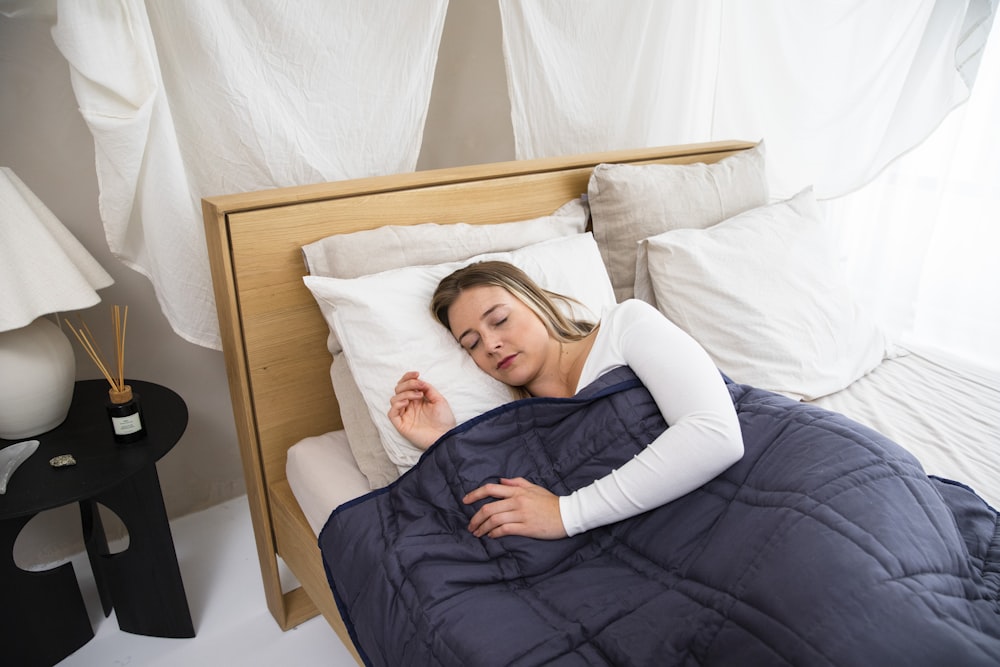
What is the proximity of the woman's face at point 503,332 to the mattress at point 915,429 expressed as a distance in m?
0.35

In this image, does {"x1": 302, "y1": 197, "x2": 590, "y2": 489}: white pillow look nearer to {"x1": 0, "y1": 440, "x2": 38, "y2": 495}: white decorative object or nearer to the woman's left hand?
the woman's left hand

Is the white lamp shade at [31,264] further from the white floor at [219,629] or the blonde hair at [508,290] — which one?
the white floor at [219,629]

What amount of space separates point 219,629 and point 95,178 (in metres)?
1.05

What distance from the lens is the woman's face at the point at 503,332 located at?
1.32m

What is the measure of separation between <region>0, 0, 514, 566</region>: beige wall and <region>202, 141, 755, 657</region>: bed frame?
1.23ft

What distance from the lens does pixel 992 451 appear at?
1418 mm

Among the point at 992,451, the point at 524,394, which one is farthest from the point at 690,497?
the point at 992,451

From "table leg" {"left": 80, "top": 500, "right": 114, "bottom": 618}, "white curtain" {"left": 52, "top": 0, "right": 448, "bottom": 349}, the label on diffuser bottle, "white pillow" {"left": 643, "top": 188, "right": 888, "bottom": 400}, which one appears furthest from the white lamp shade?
"white pillow" {"left": 643, "top": 188, "right": 888, "bottom": 400}

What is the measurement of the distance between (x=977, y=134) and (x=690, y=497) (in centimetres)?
195

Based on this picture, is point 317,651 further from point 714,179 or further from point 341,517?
point 714,179

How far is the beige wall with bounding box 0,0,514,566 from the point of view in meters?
1.46

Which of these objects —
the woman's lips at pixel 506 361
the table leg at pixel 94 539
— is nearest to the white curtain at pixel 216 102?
the table leg at pixel 94 539

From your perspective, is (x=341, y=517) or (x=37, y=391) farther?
(x=37, y=391)

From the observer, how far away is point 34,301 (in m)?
1.24
